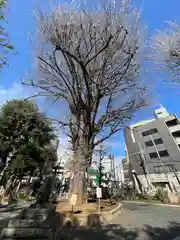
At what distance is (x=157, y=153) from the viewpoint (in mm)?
25203

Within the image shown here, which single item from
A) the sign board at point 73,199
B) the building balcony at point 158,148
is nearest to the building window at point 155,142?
the building balcony at point 158,148

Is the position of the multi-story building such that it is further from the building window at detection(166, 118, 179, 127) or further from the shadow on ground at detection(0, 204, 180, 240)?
the shadow on ground at detection(0, 204, 180, 240)

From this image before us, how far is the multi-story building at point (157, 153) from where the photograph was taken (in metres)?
22.7

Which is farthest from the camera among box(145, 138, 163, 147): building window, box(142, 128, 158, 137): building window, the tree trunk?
box(142, 128, 158, 137): building window

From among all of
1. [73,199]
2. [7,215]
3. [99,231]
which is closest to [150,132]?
[73,199]

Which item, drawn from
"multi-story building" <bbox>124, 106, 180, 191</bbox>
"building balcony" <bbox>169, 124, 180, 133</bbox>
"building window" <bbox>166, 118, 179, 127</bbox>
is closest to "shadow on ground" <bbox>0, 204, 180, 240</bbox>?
"multi-story building" <bbox>124, 106, 180, 191</bbox>

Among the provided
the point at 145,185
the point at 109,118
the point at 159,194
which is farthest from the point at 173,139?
the point at 109,118

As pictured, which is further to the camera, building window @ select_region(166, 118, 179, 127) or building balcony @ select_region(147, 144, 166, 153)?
building window @ select_region(166, 118, 179, 127)

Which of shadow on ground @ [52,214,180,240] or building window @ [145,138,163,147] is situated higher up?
building window @ [145,138,163,147]

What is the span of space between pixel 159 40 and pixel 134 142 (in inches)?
1003

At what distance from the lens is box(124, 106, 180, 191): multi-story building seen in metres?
22.7

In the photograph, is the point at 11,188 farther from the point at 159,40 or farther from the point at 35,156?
the point at 159,40

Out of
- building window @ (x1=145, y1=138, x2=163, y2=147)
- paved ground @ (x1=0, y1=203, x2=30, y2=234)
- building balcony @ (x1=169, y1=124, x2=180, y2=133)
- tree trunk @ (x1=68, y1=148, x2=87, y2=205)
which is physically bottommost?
paved ground @ (x1=0, y1=203, x2=30, y2=234)

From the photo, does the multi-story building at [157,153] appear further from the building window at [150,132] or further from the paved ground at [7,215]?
the paved ground at [7,215]
